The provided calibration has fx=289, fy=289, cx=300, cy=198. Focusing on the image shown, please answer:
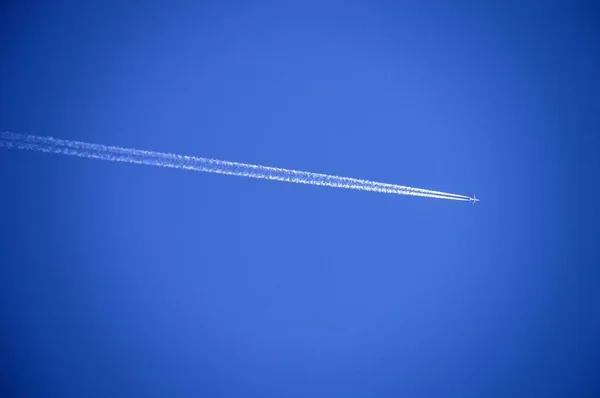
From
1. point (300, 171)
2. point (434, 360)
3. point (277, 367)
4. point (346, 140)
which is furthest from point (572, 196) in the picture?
point (277, 367)

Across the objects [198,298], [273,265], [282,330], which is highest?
[273,265]

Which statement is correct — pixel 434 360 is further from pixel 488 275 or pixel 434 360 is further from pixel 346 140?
pixel 346 140

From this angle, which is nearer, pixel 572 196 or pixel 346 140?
pixel 346 140

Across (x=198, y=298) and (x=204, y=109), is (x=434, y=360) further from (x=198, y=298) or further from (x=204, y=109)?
(x=204, y=109)

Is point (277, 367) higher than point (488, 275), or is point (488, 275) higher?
point (488, 275)

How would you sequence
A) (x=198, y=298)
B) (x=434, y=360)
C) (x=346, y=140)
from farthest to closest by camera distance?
(x=434, y=360), (x=346, y=140), (x=198, y=298)

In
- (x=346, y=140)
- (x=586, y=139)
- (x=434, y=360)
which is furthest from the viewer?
(x=586, y=139)

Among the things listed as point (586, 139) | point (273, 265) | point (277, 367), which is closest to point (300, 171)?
point (273, 265)
